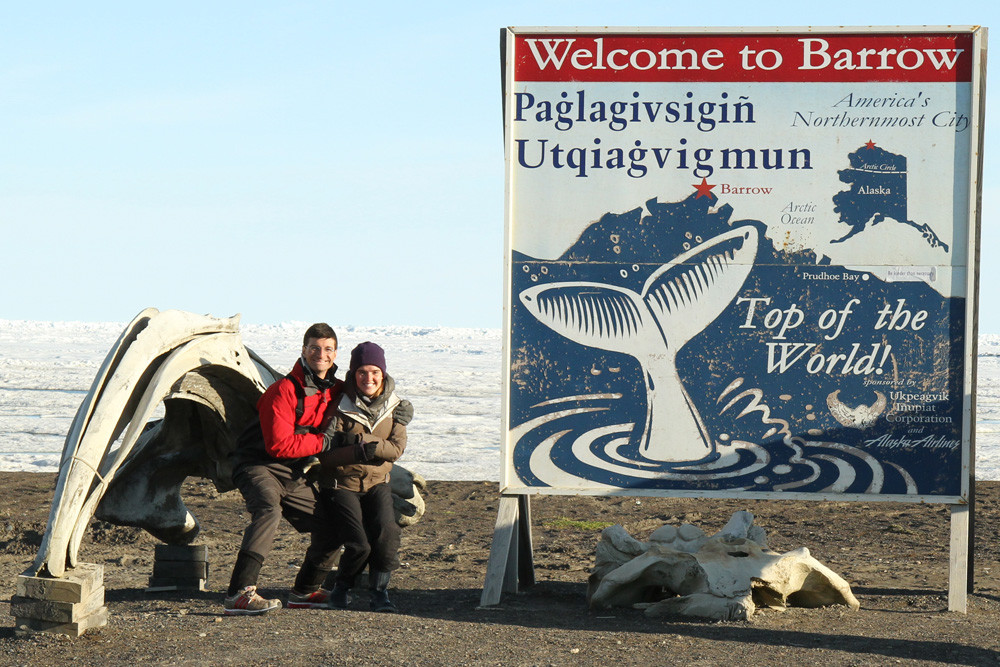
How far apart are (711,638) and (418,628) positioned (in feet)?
4.61

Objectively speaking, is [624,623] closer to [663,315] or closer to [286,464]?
[663,315]

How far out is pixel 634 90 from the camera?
6617mm

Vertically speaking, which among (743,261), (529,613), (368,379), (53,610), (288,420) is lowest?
(529,613)

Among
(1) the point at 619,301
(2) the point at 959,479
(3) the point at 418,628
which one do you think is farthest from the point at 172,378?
(2) the point at 959,479

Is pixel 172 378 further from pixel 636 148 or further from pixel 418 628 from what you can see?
pixel 636 148

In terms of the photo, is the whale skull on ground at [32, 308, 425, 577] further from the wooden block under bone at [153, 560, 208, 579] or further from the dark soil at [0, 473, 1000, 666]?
the dark soil at [0, 473, 1000, 666]

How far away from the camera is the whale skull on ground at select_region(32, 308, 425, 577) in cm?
524

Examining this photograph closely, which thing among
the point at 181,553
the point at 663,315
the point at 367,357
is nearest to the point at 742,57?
the point at 663,315

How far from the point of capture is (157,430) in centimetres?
676

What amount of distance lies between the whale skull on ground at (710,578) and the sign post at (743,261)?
31cm

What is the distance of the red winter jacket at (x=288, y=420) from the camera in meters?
5.70

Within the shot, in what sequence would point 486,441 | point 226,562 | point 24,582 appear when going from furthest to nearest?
point 486,441 → point 226,562 → point 24,582

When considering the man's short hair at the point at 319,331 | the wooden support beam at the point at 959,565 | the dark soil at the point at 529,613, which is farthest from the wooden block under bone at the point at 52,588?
the wooden support beam at the point at 959,565

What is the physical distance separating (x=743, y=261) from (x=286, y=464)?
9.19 feet
